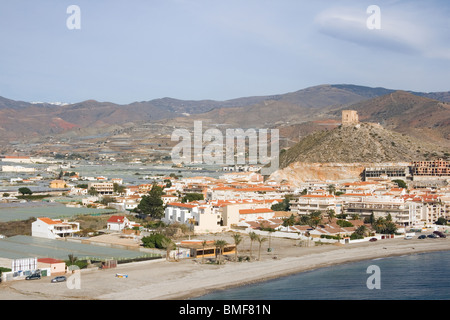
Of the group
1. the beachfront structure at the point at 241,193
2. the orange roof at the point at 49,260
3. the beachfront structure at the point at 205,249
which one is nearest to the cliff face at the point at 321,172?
the beachfront structure at the point at 241,193

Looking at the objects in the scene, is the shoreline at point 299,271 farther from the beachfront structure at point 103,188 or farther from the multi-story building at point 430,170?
the beachfront structure at point 103,188

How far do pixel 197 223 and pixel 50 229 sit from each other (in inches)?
324

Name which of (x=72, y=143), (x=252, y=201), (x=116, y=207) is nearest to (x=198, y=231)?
(x=252, y=201)

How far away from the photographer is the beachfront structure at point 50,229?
31797 millimetres

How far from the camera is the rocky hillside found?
66812mm

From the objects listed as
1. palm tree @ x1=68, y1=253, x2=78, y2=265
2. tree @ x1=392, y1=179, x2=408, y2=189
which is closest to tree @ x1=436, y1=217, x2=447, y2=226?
tree @ x1=392, y1=179, x2=408, y2=189

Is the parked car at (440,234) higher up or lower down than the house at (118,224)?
lower down

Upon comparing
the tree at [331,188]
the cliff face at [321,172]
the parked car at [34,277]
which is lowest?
the parked car at [34,277]

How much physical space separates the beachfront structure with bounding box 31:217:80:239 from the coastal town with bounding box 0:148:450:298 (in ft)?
0.16

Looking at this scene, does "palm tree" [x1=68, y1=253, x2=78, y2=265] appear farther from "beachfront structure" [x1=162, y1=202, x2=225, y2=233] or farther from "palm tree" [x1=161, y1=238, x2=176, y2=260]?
"beachfront structure" [x1=162, y1=202, x2=225, y2=233]

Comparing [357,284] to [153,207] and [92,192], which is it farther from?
[92,192]

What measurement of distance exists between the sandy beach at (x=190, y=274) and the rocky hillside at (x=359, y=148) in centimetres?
3384
